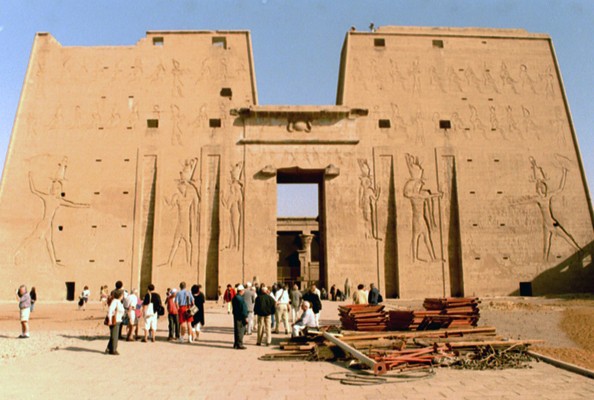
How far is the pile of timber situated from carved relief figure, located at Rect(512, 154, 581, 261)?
13539 millimetres

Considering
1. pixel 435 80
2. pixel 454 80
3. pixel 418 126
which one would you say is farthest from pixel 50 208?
pixel 454 80

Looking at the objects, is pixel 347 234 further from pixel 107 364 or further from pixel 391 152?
pixel 107 364

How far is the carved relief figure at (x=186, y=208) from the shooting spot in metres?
19.7

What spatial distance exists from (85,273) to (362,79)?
49.5 feet

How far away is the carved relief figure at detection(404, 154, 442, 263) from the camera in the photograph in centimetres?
2009

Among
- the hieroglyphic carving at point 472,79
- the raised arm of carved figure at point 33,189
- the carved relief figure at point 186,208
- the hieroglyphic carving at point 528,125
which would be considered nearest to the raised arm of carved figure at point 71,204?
the raised arm of carved figure at point 33,189

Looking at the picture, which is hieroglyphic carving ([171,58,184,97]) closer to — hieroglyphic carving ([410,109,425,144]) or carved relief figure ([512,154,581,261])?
hieroglyphic carving ([410,109,425,144])

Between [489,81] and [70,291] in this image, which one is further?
[489,81]

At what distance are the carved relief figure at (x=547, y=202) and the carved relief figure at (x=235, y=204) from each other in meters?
12.4

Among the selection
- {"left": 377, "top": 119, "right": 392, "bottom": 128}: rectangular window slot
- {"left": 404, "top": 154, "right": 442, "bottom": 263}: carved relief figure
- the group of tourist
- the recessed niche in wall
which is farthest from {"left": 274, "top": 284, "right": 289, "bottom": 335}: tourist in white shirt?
the recessed niche in wall

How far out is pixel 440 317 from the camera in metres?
8.74

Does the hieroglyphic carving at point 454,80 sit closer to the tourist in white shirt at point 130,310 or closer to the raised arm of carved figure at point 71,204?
the raised arm of carved figure at point 71,204

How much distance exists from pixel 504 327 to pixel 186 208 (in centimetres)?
1385

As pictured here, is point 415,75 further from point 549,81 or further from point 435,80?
point 549,81
